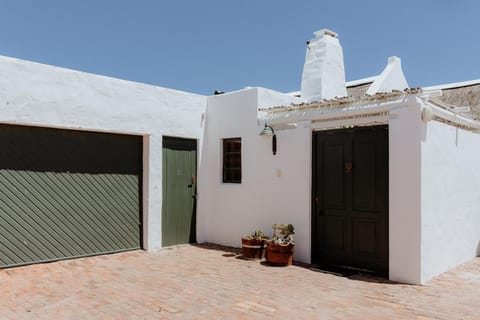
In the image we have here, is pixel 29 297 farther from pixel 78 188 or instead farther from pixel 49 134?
pixel 49 134

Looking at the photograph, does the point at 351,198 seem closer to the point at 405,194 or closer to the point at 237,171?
the point at 405,194

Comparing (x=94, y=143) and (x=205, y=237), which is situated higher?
(x=94, y=143)

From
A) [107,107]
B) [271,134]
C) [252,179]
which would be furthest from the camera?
[252,179]

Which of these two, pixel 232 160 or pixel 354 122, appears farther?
pixel 232 160

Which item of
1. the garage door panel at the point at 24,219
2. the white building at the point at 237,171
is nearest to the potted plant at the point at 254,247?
the white building at the point at 237,171

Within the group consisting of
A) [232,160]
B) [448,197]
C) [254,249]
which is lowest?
[254,249]

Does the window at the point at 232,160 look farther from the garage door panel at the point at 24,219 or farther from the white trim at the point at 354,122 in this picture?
the garage door panel at the point at 24,219

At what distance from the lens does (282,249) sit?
654 cm

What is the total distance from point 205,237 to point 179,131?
2685mm

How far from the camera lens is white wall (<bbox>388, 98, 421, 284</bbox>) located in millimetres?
5430

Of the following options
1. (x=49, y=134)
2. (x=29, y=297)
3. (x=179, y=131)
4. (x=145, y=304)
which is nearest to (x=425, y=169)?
(x=145, y=304)

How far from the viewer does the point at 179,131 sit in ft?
26.9

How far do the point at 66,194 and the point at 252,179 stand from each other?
12.2 feet

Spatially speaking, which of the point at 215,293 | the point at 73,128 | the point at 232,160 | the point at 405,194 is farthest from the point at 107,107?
the point at 405,194
